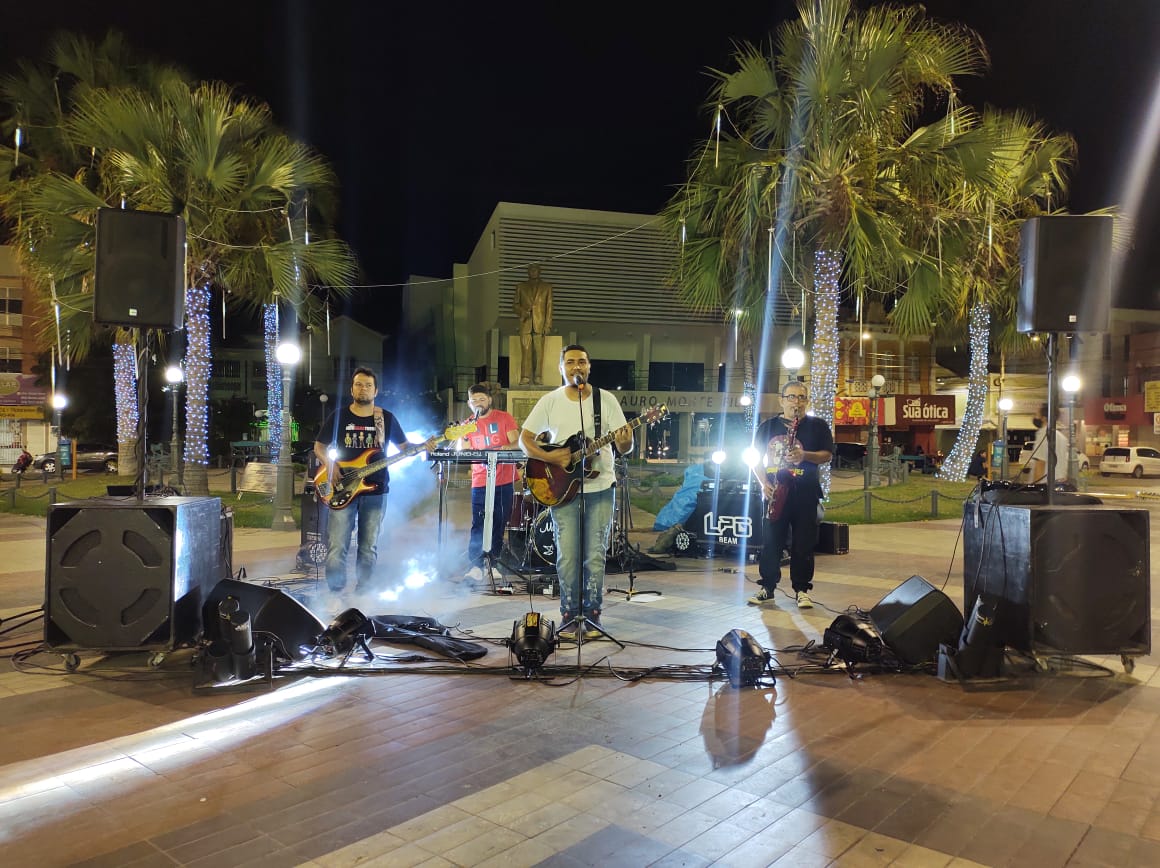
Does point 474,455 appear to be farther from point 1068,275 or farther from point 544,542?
point 1068,275

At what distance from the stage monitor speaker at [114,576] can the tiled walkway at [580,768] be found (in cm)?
28

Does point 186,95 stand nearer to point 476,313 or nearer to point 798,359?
point 798,359

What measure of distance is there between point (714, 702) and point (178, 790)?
2604 millimetres

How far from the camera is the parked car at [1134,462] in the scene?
31.5 m

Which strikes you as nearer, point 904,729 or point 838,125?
point 904,729

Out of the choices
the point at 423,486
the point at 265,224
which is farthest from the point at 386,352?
the point at 265,224

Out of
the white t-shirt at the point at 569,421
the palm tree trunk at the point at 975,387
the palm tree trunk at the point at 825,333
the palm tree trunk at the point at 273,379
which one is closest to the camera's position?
the white t-shirt at the point at 569,421

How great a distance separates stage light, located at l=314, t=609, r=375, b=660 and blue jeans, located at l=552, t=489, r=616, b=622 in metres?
1.40

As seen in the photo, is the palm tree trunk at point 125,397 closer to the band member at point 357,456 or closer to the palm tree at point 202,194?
the palm tree at point 202,194

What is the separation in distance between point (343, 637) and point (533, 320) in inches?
523

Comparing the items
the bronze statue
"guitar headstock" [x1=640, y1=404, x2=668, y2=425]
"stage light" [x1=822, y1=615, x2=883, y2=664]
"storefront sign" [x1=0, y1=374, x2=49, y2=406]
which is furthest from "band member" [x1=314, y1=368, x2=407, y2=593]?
"storefront sign" [x1=0, y1=374, x2=49, y2=406]

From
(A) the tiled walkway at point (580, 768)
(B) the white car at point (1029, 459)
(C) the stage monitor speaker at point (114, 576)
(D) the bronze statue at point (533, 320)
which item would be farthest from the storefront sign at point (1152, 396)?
(C) the stage monitor speaker at point (114, 576)

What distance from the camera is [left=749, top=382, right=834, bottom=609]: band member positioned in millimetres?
6184

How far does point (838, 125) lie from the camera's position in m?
10.9
